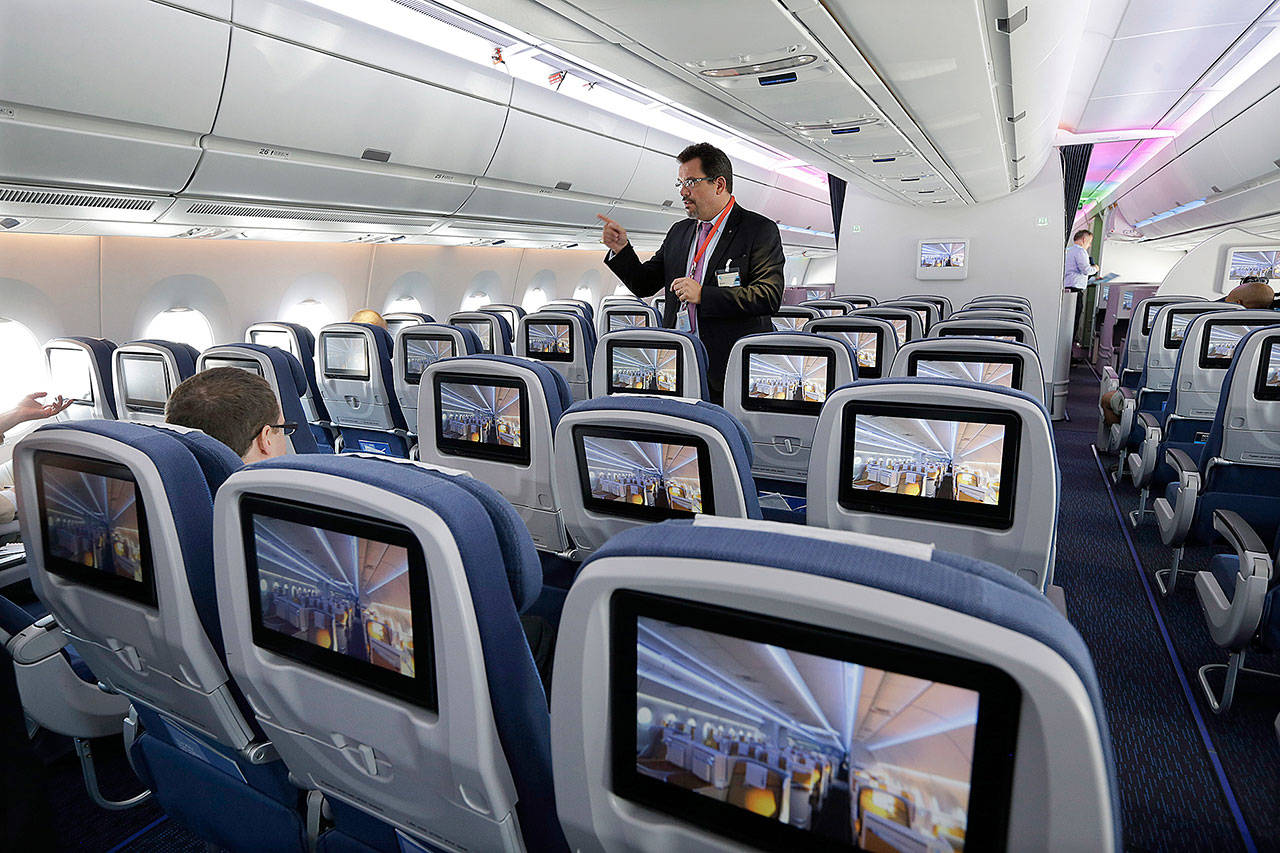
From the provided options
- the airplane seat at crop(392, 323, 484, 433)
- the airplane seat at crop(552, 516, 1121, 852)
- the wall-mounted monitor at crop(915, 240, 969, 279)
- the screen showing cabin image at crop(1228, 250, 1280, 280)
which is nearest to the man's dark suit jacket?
the airplane seat at crop(392, 323, 484, 433)

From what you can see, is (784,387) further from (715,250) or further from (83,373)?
(83,373)

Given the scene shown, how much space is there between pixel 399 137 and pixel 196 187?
5.13 ft

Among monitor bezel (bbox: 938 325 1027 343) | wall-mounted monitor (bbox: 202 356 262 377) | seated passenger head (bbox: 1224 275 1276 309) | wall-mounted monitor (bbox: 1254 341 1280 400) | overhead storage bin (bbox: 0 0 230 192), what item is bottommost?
wall-mounted monitor (bbox: 202 356 262 377)

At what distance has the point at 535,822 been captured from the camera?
4.29ft

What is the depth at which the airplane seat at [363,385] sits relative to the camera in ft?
18.0

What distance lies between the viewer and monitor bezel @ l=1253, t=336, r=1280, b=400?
332cm

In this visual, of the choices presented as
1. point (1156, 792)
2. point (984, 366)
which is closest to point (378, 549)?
point (1156, 792)

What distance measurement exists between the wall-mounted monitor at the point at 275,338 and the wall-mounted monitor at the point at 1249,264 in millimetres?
13453

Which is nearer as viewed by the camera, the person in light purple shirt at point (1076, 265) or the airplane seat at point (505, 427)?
the airplane seat at point (505, 427)

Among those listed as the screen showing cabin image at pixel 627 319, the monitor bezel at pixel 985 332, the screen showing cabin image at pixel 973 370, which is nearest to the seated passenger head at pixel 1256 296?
the monitor bezel at pixel 985 332

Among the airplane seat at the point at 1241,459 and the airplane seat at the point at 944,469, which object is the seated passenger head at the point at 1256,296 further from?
the airplane seat at the point at 944,469

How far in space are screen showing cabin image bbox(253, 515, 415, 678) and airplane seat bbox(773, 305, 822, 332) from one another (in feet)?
17.8

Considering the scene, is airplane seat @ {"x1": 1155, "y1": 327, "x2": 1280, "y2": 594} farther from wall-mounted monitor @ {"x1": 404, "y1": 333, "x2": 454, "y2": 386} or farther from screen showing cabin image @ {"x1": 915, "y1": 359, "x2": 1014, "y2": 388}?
wall-mounted monitor @ {"x1": 404, "y1": 333, "x2": 454, "y2": 386}

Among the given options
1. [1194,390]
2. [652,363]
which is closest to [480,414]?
[652,363]
